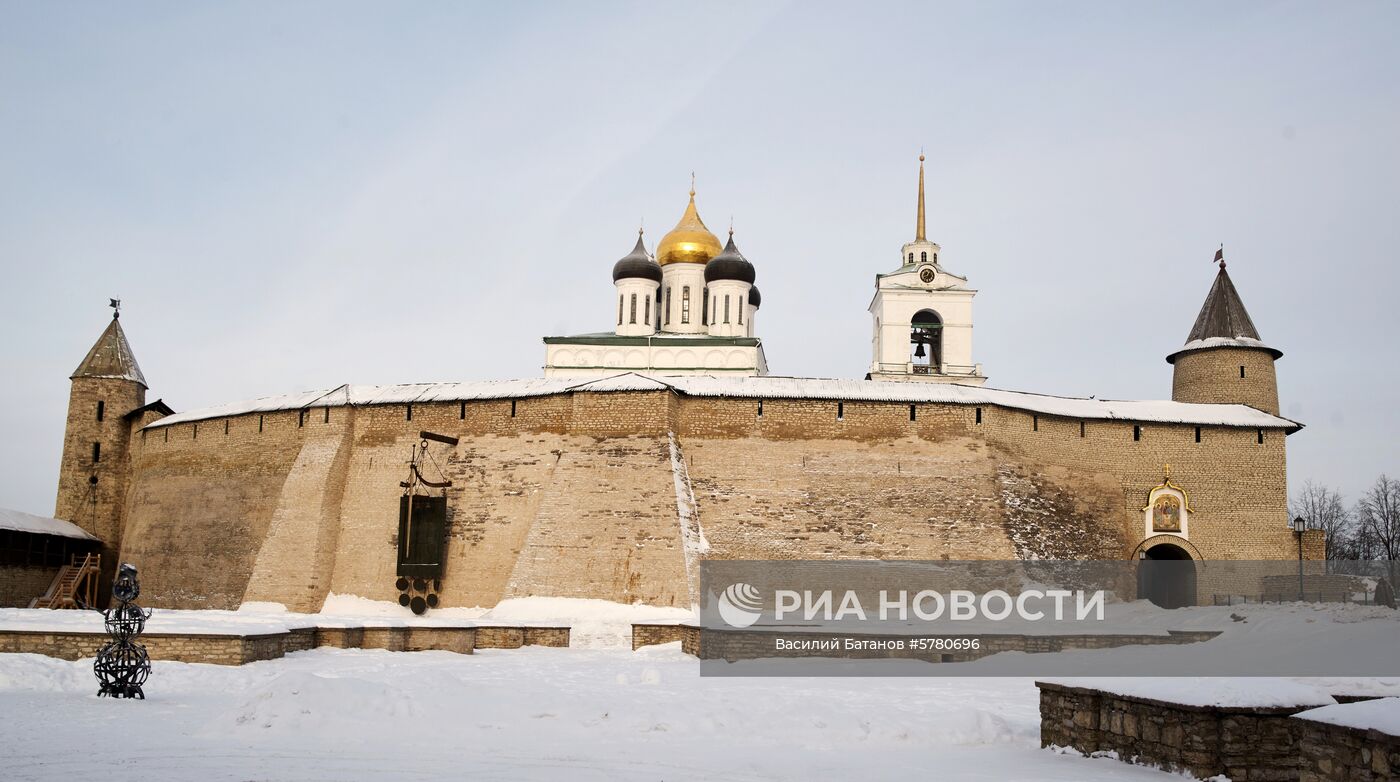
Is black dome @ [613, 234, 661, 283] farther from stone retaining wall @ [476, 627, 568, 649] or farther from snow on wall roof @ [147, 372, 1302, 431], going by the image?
stone retaining wall @ [476, 627, 568, 649]

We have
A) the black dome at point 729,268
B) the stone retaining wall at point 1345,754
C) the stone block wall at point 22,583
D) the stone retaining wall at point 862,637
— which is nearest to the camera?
the stone retaining wall at point 1345,754

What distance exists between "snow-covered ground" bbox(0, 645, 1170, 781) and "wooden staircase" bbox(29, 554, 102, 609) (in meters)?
14.5

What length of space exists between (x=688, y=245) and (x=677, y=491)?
18.3 meters

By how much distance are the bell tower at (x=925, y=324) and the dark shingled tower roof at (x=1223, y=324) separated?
31.5 feet

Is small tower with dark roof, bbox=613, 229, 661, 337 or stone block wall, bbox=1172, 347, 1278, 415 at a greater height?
small tower with dark roof, bbox=613, 229, 661, 337

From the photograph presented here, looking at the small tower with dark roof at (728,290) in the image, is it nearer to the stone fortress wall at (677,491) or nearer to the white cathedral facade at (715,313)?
the white cathedral facade at (715,313)

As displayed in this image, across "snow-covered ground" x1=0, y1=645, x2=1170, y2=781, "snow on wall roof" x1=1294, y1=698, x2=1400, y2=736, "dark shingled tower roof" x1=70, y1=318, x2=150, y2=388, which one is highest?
"dark shingled tower roof" x1=70, y1=318, x2=150, y2=388

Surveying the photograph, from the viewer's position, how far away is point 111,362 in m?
26.7

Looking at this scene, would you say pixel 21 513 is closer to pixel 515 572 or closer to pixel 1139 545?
pixel 515 572

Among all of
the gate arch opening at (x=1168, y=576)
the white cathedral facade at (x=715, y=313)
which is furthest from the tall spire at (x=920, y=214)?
the gate arch opening at (x=1168, y=576)

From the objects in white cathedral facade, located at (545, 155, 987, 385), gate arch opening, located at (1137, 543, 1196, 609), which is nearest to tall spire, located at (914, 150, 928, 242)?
white cathedral facade, located at (545, 155, 987, 385)

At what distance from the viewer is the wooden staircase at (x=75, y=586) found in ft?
78.1

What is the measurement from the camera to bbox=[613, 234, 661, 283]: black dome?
34.7 metres

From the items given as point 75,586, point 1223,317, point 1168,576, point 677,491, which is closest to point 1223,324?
point 1223,317
